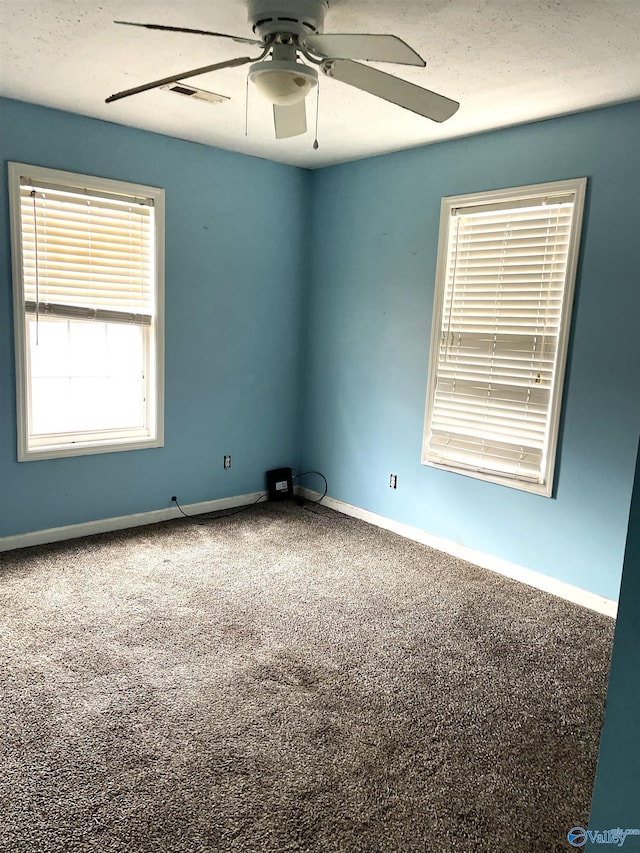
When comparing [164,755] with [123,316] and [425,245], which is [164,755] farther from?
[425,245]

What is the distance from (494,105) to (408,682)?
9.51ft

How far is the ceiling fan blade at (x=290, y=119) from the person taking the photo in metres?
2.51

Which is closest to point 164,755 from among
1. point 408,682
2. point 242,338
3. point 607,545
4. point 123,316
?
point 408,682

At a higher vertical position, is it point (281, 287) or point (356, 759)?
point (281, 287)

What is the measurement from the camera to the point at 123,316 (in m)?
3.96

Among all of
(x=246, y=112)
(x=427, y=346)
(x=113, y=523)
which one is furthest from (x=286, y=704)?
(x=246, y=112)

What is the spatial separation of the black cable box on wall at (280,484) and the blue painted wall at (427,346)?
0.24m

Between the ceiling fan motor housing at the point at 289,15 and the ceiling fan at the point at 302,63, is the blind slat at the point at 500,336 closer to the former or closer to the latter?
the ceiling fan at the point at 302,63

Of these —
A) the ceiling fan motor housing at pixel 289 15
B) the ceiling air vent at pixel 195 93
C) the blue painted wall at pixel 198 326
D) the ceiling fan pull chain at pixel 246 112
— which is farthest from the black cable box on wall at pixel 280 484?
the ceiling fan motor housing at pixel 289 15

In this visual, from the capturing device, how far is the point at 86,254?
3.77 meters

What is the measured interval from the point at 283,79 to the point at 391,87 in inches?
16.0

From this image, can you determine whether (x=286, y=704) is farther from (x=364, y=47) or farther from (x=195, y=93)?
(x=195, y=93)

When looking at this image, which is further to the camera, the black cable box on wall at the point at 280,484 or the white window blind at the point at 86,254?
the black cable box on wall at the point at 280,484

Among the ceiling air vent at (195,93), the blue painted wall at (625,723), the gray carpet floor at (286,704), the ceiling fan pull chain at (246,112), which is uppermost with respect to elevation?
the ceiling fan pull chain at (246,112)
